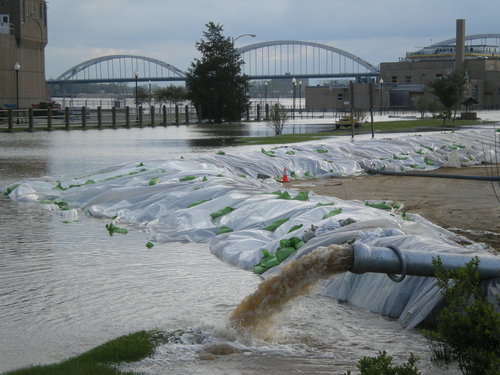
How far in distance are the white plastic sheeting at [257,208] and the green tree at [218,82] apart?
37.5 meters

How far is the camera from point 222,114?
58625 mm

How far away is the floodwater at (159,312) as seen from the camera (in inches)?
237

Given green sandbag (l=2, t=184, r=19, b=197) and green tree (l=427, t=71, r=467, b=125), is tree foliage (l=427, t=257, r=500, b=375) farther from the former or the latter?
green tree (l=427, t=71, r=467, b=125)

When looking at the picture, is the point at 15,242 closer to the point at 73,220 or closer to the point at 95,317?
the point at 73,220

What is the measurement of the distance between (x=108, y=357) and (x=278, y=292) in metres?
1.63

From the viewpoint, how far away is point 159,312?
729cm

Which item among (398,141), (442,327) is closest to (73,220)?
(442,327)

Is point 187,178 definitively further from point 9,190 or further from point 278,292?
point 278,292

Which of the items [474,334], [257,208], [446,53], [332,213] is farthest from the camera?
[446,53]

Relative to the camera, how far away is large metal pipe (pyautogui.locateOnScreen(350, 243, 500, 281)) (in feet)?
20.1

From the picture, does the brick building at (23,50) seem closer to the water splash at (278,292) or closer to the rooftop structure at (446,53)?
the water splash at (278,292)

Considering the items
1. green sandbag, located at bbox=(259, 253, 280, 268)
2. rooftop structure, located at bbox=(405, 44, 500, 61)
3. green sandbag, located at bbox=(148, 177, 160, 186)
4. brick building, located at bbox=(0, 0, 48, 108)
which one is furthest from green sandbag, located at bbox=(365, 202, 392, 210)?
rooftop structure, located at bbox=(405, 44, 500, 61)

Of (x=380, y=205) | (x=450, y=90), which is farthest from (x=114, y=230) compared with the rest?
(x=450, y=90)

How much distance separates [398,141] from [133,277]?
15321 mm
